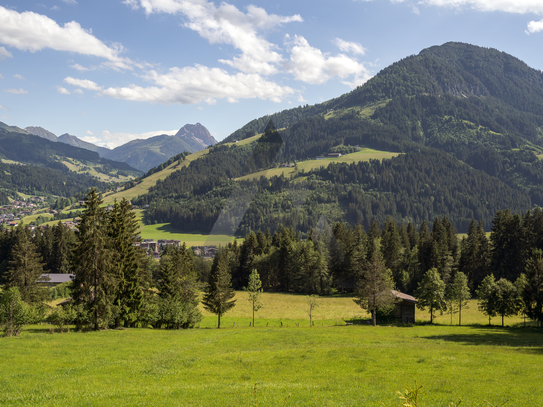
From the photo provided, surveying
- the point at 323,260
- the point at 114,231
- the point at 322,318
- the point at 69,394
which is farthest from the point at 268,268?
the point at 69,394

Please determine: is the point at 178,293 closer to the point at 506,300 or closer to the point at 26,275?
the point at 26,275

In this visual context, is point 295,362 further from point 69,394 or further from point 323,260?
point 323,260

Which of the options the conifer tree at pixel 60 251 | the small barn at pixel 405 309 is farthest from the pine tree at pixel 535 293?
the conifer tree at pixel 60 251

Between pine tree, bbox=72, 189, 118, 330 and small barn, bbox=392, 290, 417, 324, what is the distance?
49.1 metres

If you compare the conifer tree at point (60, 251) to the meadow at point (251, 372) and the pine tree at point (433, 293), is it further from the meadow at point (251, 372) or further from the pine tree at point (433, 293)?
the pine tree at point (433, 293)

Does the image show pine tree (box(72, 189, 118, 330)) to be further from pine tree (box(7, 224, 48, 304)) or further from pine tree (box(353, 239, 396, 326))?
pine tree (box(353, 239, 396, 326))

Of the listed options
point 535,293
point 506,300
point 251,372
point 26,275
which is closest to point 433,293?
point 506,300

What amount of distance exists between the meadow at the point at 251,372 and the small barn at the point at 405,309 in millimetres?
25168

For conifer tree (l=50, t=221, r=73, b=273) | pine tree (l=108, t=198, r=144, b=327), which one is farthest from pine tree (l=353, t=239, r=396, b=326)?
conifer tree (l=50, t=221, r=73, b=273)

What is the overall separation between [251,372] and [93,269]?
2567cm

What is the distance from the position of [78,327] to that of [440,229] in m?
89.3

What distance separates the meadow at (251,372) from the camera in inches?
676

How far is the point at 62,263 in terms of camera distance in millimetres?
110875

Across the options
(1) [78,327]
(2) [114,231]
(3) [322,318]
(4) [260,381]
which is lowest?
(3) [322,318]
